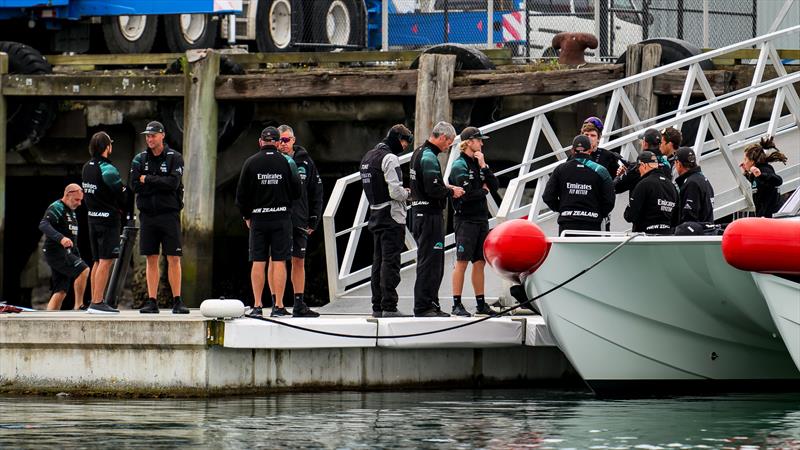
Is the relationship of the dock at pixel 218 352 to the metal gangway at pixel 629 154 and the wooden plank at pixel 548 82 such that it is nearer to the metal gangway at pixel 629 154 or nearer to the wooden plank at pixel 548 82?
the metal gangway at pixel 629 154

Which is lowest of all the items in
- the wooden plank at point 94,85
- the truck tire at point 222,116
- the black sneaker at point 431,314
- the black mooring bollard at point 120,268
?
the black sneaker at point 431,314

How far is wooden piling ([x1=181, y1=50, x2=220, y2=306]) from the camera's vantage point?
18.5 meters

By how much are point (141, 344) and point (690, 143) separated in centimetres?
691

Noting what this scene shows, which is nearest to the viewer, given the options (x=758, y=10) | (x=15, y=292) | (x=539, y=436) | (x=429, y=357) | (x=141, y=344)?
(x=539, y=436)

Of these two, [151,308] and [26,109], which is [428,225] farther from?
[26,109]

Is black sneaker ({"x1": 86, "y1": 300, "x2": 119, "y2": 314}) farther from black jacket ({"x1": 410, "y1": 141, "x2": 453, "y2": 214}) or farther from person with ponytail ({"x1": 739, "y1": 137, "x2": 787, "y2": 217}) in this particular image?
person with ponytail ({"x1": 739, "y1": 137, "x2": 787, "y2": 217})

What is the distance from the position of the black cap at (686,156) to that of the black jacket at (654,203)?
27 centimetres

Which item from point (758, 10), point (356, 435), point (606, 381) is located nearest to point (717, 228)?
point (606, 381)

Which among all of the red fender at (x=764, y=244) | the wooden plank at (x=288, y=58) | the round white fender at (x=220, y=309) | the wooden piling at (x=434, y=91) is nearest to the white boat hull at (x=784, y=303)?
the red fender at (x=764, y=244)

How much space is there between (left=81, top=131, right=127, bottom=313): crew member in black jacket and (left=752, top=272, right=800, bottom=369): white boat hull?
16.7 feet

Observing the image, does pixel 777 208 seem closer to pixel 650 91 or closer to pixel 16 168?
pixel 650 91

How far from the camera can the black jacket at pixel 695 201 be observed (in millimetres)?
13680

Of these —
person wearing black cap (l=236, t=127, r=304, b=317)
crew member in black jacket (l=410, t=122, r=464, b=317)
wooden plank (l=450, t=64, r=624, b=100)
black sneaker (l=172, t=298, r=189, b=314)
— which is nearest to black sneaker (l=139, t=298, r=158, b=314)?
black sneaker (l=172, t=298, r=189, b=314)

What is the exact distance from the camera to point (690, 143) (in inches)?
693
